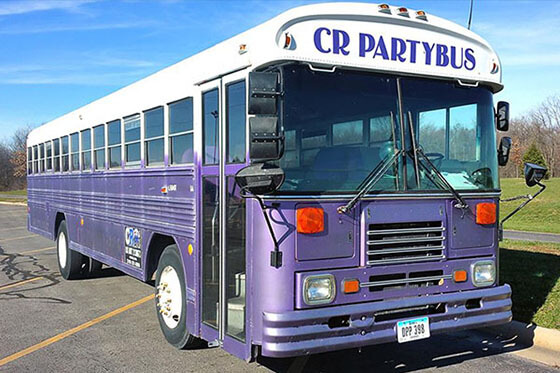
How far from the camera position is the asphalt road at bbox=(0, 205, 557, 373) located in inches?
220

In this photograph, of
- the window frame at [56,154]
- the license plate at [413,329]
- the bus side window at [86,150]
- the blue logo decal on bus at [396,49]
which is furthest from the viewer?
the window frame at [56,154]

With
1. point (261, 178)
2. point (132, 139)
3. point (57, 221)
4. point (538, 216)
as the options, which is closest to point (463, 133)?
point (261, 178)

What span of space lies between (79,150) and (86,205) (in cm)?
95

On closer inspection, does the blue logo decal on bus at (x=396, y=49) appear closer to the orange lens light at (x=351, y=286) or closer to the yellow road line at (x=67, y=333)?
the orange lens light at (x=351, y=286)

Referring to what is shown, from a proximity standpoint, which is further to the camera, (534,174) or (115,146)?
(115,146)

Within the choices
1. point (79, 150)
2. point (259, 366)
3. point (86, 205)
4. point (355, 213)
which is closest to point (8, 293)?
point (86, 205)

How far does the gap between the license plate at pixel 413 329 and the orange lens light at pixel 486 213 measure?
103 centimetres

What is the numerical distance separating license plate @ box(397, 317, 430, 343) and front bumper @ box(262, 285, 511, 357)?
0.05 meters

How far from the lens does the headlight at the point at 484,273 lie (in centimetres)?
512

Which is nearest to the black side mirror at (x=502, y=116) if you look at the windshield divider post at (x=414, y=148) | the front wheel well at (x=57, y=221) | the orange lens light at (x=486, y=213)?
the orange lens light at (x=486, y=213)

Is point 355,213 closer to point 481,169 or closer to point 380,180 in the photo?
point 380,180

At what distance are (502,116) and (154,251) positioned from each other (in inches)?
152

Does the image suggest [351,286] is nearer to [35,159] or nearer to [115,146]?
[115,146]

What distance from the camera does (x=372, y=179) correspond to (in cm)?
462
